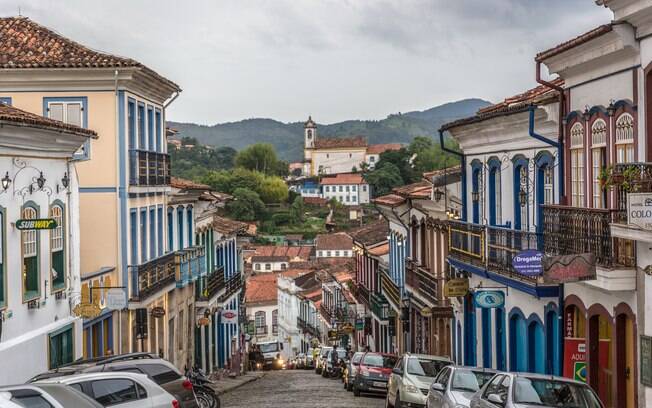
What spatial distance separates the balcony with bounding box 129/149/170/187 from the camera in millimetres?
30484

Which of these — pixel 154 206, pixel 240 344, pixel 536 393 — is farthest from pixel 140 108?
pixel 240 344

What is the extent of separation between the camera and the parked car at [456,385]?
18.0 meters

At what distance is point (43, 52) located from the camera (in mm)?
29453

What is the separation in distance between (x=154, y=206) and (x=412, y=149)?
144636mm

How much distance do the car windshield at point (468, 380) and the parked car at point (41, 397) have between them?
23.9ft

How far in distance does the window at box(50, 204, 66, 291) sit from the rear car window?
20.0 feet

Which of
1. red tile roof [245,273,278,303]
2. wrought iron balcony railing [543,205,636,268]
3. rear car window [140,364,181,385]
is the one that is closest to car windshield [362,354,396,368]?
wrought iron balcony railing [543,205,636,268]

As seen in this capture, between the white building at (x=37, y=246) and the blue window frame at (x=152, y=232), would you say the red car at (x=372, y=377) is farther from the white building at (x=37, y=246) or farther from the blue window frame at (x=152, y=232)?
the white building at (x=37, y=246)

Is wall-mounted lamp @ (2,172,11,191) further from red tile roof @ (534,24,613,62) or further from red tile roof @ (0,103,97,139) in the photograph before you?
red tile roof @ (534,24,613,62)

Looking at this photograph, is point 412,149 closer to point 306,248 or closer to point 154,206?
point 306,248

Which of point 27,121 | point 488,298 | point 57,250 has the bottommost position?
point 488,298

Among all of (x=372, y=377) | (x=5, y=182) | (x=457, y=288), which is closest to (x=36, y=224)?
(x=5, y=182)

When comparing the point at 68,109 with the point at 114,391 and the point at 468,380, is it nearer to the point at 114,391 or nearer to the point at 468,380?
the point at 468,380

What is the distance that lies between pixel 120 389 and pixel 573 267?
23.2 feet
